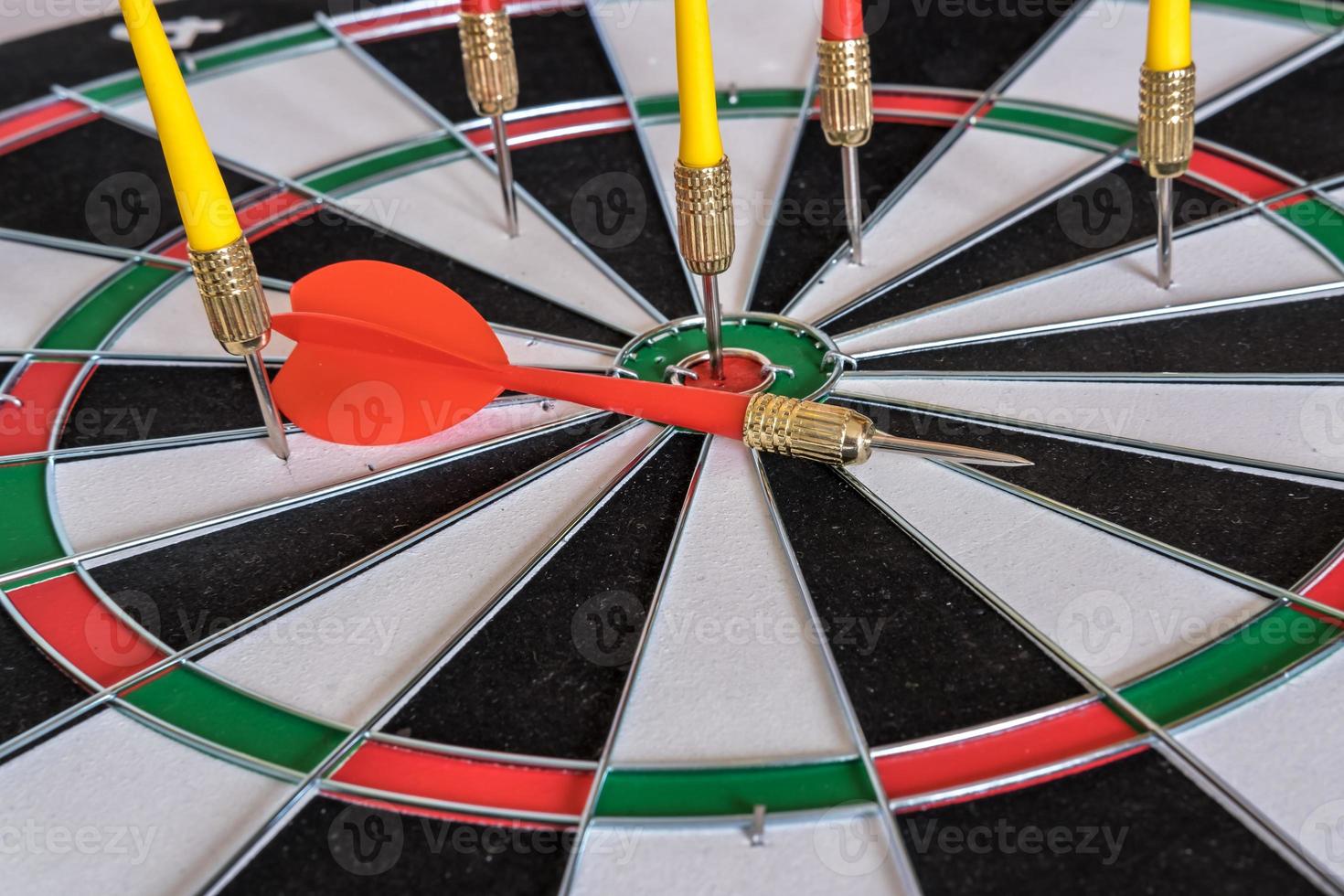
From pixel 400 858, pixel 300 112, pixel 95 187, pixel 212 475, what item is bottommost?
pixel 400 858

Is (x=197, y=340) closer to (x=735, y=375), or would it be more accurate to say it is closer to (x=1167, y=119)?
(x=735, y=375)

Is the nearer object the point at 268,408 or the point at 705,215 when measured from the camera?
the point at 705,215

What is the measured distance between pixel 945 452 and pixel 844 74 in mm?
419

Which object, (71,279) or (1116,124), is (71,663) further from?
(1116,124)

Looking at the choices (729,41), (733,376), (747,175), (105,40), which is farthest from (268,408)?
(105,40)

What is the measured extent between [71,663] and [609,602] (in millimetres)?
403

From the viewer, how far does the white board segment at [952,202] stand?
1.40 meters

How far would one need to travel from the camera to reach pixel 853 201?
4.61ft

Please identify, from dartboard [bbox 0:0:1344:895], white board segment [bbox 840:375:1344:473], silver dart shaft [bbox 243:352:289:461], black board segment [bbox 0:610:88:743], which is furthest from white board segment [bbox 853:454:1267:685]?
black board segment [bbox 0:610:88:743]

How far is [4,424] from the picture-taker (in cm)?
131

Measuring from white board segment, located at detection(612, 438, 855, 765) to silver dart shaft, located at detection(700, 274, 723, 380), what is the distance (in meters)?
0.14

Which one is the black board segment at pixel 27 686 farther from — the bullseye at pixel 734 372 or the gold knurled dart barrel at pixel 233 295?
the bullseye at pixel 734 372

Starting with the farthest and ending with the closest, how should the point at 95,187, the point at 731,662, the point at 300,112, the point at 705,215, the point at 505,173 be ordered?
the point at 300,112 → the point at 95,187 → the point at 505,173 → the point at 705,215 → the point at 731,662

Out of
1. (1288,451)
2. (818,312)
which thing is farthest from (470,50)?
(1288,451)
